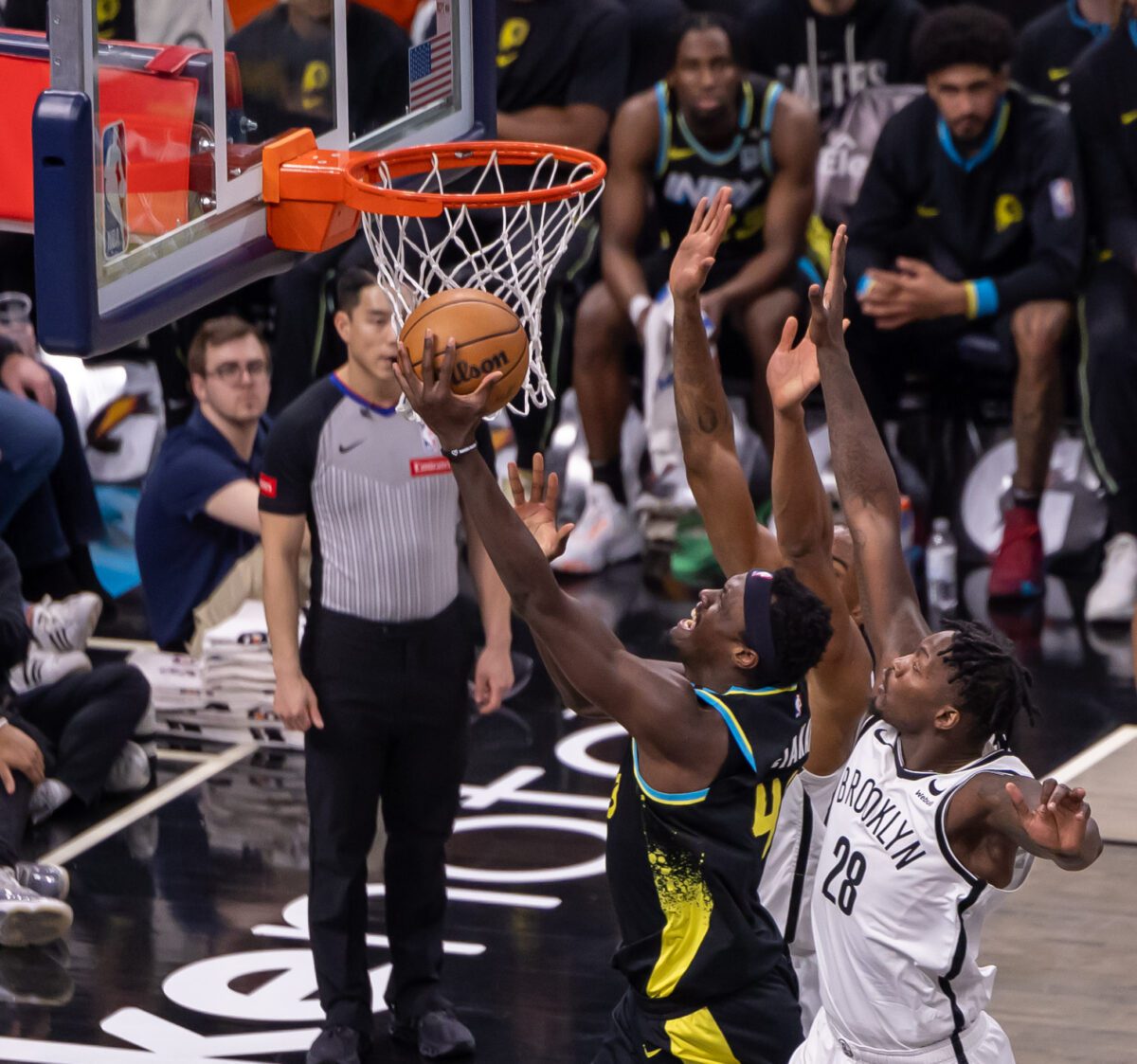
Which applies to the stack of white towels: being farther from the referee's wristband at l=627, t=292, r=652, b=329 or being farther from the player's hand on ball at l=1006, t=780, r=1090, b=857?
the player's hand on ball at l=1006, t=780, r=1090, b=857

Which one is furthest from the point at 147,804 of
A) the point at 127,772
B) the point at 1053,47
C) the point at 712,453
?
the point at 1053,47

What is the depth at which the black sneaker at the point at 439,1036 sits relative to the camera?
5.16m

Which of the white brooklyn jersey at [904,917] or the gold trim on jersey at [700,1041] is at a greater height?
the white brooklyn jersey at [904,917]

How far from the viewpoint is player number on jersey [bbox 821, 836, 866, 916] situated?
3861mm

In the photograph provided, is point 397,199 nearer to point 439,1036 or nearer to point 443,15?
point 443,15

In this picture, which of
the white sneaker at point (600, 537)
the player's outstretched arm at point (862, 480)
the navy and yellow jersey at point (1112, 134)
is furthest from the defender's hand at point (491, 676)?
the navy and yellow jersey at point (1112, 134)

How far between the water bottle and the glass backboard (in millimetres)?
3891

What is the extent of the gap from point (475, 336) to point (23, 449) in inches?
161

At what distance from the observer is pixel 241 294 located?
10.4 metres

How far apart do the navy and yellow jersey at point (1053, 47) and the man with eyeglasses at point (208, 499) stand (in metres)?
4.25

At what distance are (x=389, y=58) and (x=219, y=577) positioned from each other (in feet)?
9.69

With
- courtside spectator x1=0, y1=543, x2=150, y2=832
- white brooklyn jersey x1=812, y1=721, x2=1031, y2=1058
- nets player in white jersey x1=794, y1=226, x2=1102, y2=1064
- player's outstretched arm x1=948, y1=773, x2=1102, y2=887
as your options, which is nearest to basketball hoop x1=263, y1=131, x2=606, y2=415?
nets player in white jersey x1=794, y1=226, x2=1102, y2=1064

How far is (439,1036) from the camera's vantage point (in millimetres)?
5176

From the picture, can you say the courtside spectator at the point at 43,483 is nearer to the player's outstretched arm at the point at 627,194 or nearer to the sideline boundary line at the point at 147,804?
the sideline boundary line at the point at 147,804
